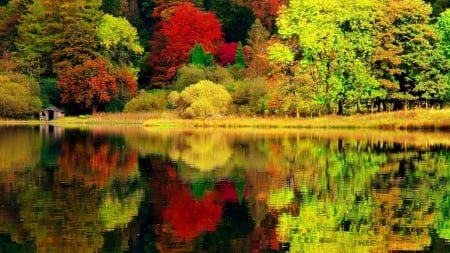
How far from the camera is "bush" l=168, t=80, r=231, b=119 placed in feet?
218

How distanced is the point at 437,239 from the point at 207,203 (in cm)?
709

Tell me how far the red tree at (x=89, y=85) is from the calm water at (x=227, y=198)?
4090cm

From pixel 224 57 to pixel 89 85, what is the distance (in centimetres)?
1666

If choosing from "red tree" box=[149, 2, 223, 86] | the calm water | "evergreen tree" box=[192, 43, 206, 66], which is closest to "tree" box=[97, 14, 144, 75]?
"red tree" box=[149, 2, 223, 86]

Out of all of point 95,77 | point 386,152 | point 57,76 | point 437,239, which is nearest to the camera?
point 437,239

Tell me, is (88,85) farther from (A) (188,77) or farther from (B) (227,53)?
(B) (227,53)

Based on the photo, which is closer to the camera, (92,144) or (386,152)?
(386,152)

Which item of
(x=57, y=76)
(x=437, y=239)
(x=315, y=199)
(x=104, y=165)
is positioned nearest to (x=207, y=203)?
(x=315, y=199)

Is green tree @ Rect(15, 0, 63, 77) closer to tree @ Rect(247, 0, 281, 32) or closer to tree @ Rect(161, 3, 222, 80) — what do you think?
tree @ Rect(161, 3, 222, 80)

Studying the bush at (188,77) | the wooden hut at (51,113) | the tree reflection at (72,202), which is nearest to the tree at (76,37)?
the wooden hut at (51,113)

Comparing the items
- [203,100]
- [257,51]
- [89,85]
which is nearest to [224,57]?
[257,51]

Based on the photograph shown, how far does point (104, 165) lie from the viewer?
32.8 m

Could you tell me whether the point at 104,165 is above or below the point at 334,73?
below

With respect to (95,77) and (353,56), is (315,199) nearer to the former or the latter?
(353,56)
